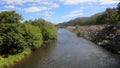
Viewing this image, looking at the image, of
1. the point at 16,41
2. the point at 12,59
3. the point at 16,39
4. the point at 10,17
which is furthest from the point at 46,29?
the point at 12,59

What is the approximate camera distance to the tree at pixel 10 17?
79.7m

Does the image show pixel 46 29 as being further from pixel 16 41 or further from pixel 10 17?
pixel 16 41

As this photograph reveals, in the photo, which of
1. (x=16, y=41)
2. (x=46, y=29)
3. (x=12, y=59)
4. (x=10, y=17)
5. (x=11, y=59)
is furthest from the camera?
(x=46, y=29)

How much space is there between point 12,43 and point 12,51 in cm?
338

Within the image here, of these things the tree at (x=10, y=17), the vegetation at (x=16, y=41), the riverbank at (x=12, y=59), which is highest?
the tree at (x=10, y=17)

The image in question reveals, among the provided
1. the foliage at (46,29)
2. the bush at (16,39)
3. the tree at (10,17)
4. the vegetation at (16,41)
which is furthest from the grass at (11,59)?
the foliage at (46,29)

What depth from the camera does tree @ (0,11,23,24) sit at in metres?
79.7

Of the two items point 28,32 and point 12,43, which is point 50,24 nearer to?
point 28,32

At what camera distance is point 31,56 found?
2562 inches

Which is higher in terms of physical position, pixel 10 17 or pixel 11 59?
pixel 10 17

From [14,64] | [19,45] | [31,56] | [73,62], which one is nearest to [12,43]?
[19,45]

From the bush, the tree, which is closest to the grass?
the bush

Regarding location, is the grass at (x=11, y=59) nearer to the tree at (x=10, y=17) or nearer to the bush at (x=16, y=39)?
the bush at (x=16, y=39)

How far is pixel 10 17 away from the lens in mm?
79562
